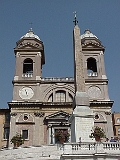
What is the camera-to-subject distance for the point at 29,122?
3938cm

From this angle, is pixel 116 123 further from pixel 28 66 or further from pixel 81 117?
pixel 81 117

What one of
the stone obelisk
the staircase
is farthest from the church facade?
the staircase

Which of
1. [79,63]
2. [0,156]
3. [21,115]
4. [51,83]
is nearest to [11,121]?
[21,115]

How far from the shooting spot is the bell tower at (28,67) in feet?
136

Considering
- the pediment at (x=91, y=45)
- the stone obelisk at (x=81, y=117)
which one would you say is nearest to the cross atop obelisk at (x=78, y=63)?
the stone obelisk at (x=81, y=117)

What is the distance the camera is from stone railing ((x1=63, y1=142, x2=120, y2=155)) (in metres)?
19.8

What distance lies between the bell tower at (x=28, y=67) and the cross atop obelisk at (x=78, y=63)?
12.5 m

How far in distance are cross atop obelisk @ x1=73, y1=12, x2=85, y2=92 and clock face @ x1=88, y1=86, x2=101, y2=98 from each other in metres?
12.0

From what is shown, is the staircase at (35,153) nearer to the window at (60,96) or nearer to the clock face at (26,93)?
the clock face at (26,93)

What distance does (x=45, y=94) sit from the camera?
137 ft

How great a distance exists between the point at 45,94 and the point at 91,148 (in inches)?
868

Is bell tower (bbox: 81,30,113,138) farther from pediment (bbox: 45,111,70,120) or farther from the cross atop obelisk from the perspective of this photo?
the cross atop obelisk

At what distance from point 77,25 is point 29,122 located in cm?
1442

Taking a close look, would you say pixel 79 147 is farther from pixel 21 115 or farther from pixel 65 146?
pixel 21 115
